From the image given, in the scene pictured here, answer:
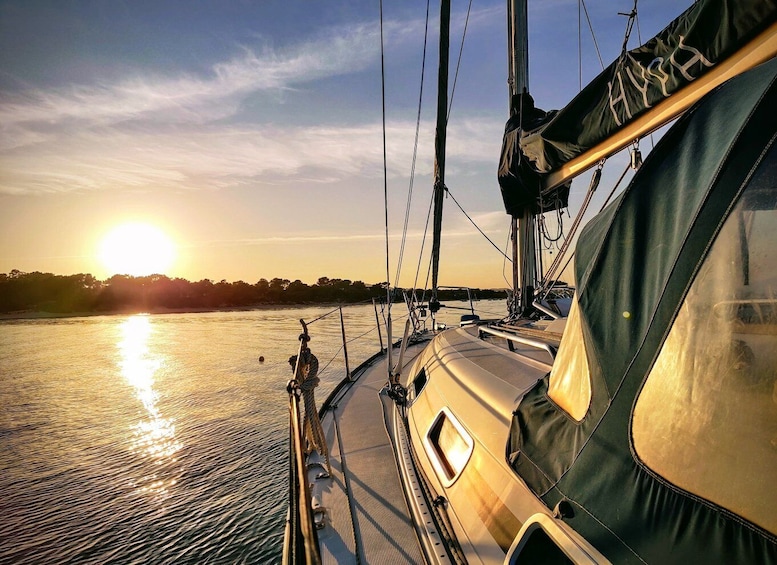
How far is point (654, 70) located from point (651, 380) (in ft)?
6.63

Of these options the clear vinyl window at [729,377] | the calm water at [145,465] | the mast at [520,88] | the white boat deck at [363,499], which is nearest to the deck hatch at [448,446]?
the white boat deck at [363,499]

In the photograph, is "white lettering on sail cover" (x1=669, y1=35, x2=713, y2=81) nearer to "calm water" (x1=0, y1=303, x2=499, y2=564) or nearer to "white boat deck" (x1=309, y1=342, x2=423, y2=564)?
"white boat deck" (x1=309, y1=342, x2=423, y2=564)

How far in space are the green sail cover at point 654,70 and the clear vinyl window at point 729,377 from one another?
47.4 inches

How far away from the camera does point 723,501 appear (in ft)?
4.37

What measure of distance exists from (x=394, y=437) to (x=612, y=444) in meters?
3.71

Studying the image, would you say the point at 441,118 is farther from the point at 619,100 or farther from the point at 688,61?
the point at 688,61

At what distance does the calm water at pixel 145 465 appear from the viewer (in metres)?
5.60

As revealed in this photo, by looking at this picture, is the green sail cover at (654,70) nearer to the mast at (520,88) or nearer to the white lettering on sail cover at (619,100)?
the white lettering on sail cover at (619,100)

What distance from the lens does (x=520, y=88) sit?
22.6 feet

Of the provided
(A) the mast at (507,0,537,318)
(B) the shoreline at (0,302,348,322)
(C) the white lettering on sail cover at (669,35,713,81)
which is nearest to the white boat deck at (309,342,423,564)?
(A) the mast at (507,0,537,318)

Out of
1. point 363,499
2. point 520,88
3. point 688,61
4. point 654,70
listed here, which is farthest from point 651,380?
point 520,88

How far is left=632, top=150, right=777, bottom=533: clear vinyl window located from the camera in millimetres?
1282

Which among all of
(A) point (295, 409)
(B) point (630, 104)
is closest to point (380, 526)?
(A) point (295, 409)

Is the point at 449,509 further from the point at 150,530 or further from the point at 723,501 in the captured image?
the point at 150,530
